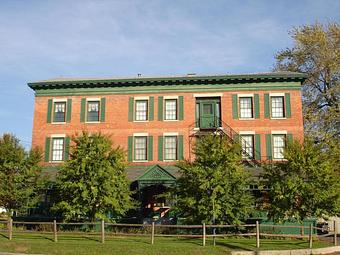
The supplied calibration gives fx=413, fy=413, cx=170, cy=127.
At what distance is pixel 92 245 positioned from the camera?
1938 centimetres

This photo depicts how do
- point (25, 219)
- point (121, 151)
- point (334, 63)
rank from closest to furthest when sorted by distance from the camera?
point (121, 151) < point (25, 219) < point (334, 63)

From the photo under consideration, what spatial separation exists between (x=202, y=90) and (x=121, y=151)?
33.2ft

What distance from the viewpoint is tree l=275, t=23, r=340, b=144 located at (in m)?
38.7

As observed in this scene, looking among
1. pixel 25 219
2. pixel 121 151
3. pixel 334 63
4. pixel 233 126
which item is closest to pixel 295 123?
pixel 233 126

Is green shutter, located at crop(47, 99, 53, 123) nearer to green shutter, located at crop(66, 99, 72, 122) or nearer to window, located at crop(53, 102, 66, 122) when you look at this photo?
window, located at crop(53, 102, 66, 122)

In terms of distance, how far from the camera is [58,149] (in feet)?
110

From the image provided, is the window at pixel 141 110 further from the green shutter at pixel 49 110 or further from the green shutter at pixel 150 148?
the green shutter at pixel 49 110

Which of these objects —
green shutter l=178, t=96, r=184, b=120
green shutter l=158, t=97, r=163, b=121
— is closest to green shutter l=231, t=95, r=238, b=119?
green shutter l=178, t=96, r=184, b=120

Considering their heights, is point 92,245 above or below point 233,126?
below

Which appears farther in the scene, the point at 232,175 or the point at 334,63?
the point at 334,63

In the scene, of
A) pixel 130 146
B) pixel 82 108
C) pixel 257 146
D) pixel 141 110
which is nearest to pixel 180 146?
pixel 130 146

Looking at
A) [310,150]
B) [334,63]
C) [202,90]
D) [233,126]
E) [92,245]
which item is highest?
[334,63]

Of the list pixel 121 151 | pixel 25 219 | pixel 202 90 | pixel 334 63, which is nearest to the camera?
pixel 121 151

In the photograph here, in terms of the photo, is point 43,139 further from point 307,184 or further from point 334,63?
point 334,63
